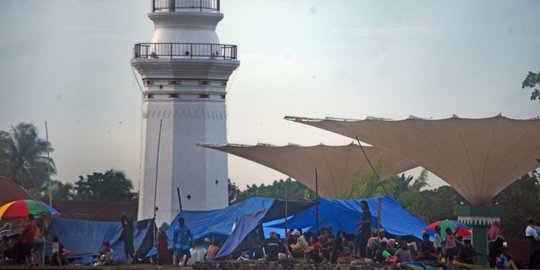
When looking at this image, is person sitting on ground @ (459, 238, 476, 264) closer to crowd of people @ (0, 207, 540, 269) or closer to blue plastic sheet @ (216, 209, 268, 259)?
crowd of people @ (0, 207, 540, 269)

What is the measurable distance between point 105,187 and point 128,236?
42.2 metres

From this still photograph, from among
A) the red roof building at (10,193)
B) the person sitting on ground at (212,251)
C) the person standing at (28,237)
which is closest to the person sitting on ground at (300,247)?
the person sitting on ground at (212,251)

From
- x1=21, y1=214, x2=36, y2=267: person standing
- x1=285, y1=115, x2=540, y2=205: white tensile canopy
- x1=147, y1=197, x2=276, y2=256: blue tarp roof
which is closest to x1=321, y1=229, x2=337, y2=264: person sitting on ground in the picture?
x1=147, y1=197, x2=276, y2=256: blue tarp roof

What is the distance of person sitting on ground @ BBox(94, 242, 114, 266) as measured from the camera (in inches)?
1647

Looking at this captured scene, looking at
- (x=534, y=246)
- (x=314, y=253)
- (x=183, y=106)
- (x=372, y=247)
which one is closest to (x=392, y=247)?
(x=372, y=247)

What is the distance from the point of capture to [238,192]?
3147 inches

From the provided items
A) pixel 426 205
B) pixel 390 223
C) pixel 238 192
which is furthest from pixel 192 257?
pixel 238 192

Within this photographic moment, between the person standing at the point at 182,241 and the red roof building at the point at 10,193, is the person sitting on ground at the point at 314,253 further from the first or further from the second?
the red roof building at the point at 10,193

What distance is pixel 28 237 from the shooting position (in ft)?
121

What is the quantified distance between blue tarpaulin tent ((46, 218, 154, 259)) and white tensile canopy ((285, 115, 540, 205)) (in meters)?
6.26

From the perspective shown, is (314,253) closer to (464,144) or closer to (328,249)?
(328,249)

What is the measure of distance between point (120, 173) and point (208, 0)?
24.9 meters

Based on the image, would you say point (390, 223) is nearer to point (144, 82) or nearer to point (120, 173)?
point (144, 82)

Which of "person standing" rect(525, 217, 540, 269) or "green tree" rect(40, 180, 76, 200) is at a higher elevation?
"green tree" rect(40, 180, 76, 200)
